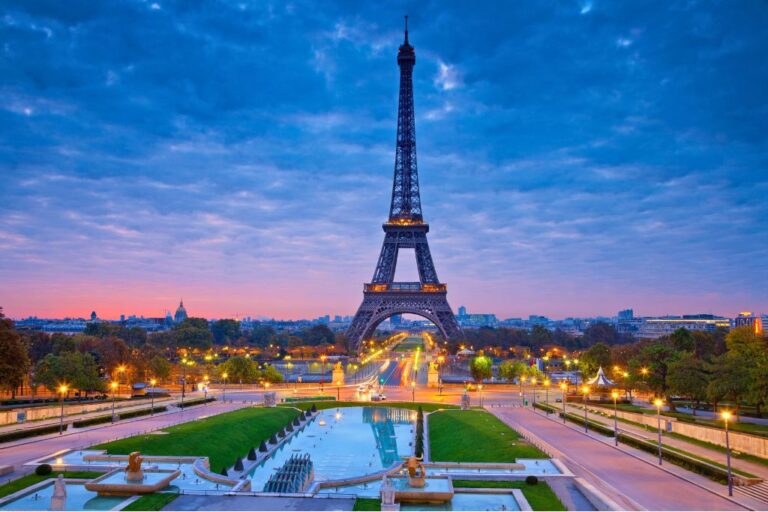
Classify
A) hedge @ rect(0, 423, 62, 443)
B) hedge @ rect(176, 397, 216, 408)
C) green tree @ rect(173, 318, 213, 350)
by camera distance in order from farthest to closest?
green tree @ rect(173, 318, 213, 350)
hedge @ rect(176, 397, 216, 408)
hedge @ rect(0, 423, 62, 443)

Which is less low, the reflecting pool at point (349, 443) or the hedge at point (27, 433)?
the hedge at point (27, 433)

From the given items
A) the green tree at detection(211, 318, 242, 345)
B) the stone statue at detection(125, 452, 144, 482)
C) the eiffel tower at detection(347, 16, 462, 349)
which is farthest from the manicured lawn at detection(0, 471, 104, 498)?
the green tree at detection(211, 318, 242, 345)

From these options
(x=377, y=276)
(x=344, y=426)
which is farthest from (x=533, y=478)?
(x=377, y=276)

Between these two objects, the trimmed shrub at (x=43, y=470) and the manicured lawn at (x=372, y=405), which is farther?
the manicured lawn at (x=372, y=405)

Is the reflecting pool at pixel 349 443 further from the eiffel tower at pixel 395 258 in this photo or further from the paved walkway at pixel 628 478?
the eiffel tower at pixel 395 258

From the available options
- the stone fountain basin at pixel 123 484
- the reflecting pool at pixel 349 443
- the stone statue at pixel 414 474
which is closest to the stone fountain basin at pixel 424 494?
the stone statue at pixel 414 474

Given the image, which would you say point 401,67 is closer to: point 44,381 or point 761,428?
point 44,381

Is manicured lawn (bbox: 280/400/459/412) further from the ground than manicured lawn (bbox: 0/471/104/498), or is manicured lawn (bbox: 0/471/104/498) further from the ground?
manicured lawn (bbox: 0/471/104/498)

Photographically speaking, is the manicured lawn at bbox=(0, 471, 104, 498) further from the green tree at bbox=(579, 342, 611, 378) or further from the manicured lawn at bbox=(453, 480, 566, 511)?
the green tree at bbox=(579, 342, 611, 378)
